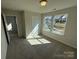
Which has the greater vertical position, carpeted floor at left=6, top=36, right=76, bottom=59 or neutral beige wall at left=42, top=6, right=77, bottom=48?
neutral beige wall at left=42, top=6, right=77, bottom=48

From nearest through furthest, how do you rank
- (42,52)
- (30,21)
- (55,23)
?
(42,52) → (55,23) → (30,21)

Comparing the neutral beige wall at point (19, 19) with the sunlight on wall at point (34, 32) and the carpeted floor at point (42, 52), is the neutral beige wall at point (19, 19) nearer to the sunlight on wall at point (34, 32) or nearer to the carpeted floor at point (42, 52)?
the sunlight on wall at point (34, 32)

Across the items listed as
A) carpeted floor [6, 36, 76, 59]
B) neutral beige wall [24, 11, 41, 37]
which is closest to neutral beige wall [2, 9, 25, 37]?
neutral beige wall [24, 11, 41, 37]

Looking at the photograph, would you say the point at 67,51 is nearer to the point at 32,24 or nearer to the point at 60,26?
the point at 60,26

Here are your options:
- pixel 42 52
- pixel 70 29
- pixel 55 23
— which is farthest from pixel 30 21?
pixel 42 52

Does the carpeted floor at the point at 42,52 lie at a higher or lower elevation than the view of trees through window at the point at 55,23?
lower

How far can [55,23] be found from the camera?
834cm

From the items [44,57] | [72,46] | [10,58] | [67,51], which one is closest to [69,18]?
[72,46]

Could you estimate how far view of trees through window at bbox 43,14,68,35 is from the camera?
7.06 meters

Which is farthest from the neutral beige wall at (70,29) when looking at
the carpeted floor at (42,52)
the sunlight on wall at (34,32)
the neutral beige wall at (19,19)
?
the neutral beige wall at (19,19)

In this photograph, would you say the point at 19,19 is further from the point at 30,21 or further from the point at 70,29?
the point at 70,29

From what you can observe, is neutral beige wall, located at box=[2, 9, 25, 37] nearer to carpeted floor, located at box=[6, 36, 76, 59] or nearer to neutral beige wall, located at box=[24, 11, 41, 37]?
neutral beige wall, located at box=[24, 11, 41, 37]

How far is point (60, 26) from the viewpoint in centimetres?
755

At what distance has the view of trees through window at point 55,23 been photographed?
706 centimetres
